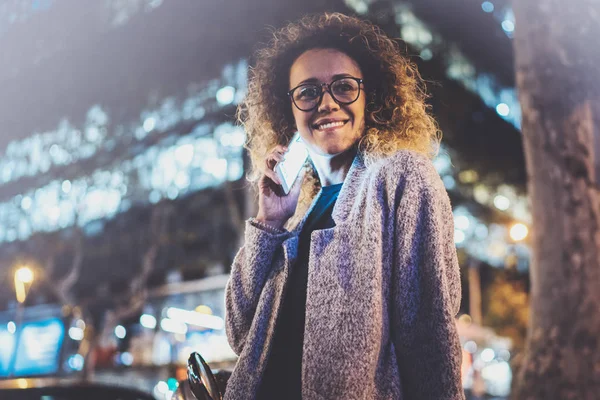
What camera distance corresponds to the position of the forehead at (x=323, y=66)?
5.90 ft

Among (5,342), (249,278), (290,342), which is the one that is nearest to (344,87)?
(249,278)

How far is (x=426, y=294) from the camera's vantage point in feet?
4.44

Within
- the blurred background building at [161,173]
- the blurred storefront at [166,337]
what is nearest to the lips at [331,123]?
the blurred background building at [161,173]

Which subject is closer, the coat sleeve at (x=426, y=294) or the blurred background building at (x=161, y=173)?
the coat sleeve at (x=426, y=294)

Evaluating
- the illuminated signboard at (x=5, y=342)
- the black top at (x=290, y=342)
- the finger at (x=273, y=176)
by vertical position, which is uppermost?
the finger at (x=273, y=176)

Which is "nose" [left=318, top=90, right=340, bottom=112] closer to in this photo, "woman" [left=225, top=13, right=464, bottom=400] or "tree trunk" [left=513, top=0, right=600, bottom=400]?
"woman" [left=225, top=13, right=464, bottom=400]

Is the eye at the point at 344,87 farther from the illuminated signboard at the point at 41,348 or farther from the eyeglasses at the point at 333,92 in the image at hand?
the illuminated signboard at the point at 41,348

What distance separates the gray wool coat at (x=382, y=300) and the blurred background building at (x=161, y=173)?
1394cm

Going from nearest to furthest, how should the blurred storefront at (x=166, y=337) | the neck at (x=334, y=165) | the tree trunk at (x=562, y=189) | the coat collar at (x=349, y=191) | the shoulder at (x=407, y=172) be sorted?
the shoulder at (x=407, y=172) → the coat collar at (x=349, y=191) → the neck at (x=334, y=165) → the tree trunk at (x=562, y=189) → the blurred storefront at (x=166, y=337)

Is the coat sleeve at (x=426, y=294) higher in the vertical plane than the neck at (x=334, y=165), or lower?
lower

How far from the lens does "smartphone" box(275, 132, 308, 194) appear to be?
1826 mm

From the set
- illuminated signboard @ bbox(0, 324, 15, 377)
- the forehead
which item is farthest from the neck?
illuminated signboard @ bbox(0, 324, 15, 377)

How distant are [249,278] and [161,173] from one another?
20935mm

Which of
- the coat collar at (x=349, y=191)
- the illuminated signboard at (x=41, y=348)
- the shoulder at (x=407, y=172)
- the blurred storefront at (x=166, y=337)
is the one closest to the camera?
the shoulder at (x=407, y=172)
